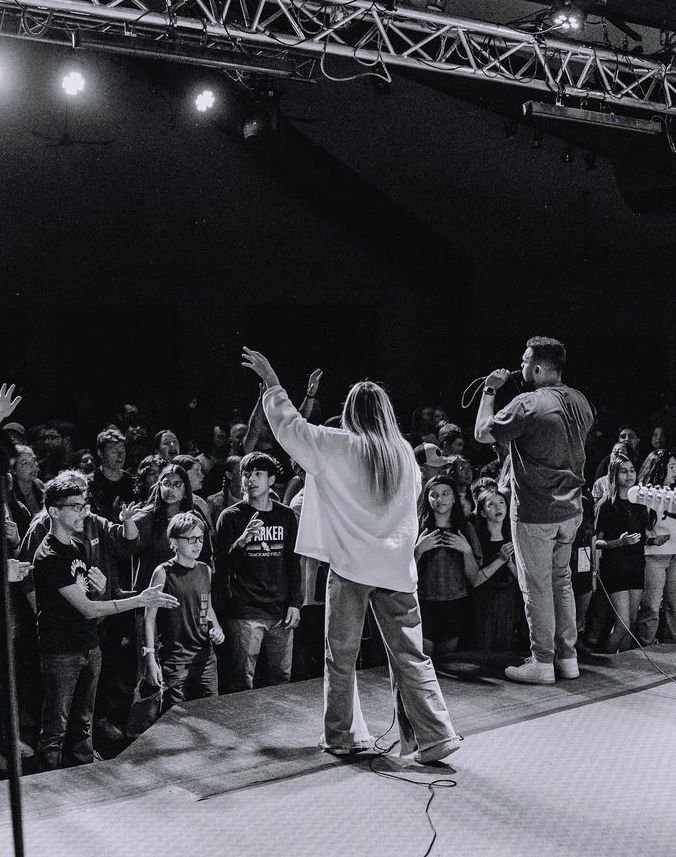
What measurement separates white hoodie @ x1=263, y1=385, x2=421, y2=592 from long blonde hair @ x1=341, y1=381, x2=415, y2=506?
0.03 metres

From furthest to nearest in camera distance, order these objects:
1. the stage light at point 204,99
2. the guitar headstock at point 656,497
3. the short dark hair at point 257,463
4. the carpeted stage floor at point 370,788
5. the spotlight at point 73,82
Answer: the stage light at point 204,99, the spotlight at point 73,82, the short dark hair at point 257,463, the guitar headstock at point 656,497, the carpeted stage floor at point 370,788

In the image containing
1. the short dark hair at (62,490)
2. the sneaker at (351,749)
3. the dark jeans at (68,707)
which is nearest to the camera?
the sneaker at (351,749)

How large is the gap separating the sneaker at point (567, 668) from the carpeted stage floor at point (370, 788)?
0.71 ft

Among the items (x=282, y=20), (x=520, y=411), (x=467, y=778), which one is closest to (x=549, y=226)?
(x=282, y=20)

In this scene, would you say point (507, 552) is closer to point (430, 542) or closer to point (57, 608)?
point (430, 542)

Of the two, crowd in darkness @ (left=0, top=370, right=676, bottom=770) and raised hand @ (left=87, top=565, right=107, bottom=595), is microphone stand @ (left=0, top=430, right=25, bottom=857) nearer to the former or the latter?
crowd in darkness @ (left=0, top=370, right=676, bottom=770)

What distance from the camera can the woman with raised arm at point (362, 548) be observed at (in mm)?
3223

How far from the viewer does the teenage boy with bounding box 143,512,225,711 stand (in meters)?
4.18

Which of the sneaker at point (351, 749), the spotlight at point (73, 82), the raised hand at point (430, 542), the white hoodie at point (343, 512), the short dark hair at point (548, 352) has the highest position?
the spotlight at point (73, 82)

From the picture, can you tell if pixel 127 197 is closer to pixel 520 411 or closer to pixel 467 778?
pixel 520 411

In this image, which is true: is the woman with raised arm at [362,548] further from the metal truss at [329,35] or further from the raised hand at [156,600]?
the metal truss at [329,35]

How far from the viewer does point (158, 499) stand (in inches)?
193

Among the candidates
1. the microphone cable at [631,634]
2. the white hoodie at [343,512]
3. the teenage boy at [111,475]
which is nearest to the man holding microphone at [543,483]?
the microphone cable at [631,634]

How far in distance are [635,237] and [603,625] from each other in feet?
25.3
